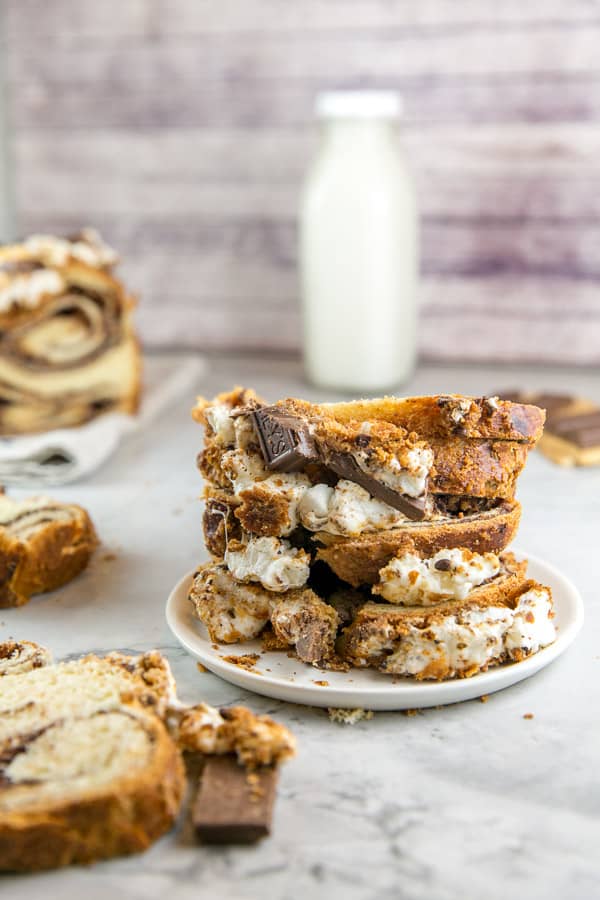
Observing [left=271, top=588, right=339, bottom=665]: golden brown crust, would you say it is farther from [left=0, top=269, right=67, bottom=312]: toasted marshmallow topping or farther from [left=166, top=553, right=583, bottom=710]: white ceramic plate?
[left=0, top=269, right=67, bottom=312]: toasted marshmallow topping

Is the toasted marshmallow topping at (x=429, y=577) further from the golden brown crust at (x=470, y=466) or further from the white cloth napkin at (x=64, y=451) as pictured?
the white cloth napkin at (x=64, y=451)

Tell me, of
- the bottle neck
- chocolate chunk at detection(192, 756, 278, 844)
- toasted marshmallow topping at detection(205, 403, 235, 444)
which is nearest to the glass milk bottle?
the bottle neck

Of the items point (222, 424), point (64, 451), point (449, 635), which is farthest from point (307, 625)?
point (64, 451)

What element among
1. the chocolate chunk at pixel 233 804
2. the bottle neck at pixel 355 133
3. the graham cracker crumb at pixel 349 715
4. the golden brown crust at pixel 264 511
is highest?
the bottle neck at pixel 355 133

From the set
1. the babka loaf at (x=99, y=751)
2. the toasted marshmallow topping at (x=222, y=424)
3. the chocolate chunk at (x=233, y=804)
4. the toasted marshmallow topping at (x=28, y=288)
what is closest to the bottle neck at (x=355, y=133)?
the toasted marshmallow topping at (x=28, y=288)

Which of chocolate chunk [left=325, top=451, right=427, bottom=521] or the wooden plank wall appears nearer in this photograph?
chocolate chunk [left=325, top=451, right=427, bottom=521]

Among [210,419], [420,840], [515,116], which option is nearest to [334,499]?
[210,419]
